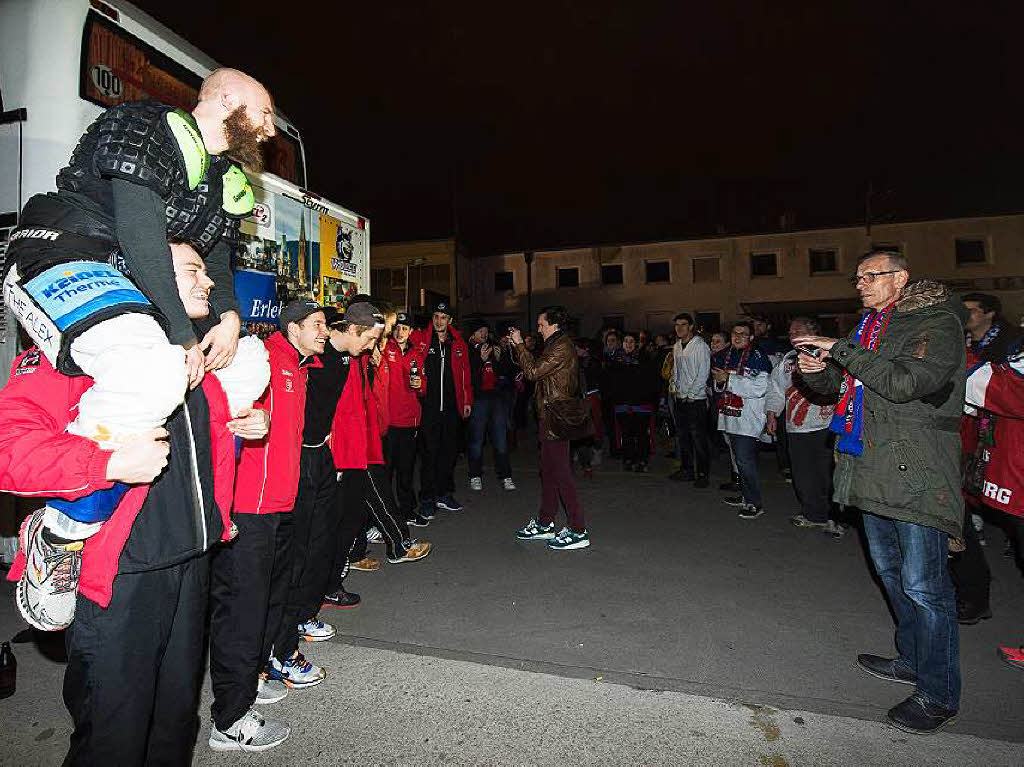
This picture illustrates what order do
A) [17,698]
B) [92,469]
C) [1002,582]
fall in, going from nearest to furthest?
[92,469], [17,698], [1002,582]

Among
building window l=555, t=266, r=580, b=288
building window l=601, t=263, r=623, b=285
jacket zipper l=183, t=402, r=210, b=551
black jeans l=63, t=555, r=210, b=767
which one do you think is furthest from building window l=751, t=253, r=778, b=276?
black jeans l=63, t=555, r=210, b=767

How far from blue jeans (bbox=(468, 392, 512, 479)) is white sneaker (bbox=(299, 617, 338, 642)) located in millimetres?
4702

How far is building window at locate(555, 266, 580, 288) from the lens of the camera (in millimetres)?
37759

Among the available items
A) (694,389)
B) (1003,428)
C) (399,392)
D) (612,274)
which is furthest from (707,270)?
(1003,428)

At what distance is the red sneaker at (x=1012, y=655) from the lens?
347 cm

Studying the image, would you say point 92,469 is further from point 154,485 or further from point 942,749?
point 942,749

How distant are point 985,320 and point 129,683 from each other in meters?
5.75

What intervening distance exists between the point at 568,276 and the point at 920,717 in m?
36.3

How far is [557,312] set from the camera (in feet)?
19.8

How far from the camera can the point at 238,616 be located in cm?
269

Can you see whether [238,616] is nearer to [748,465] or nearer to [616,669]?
[616,669]

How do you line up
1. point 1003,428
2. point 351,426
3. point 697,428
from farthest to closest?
point 697,428
point 351,426
point 1003,428

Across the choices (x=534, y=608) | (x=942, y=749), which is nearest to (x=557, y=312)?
(x=534, y=608)

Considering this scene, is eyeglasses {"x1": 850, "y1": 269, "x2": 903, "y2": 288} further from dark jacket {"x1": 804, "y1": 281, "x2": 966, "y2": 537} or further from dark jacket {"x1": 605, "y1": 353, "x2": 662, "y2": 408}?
dark jacket {"x1": 605, "y1": 353, "x2": 662, "y2": 408}
